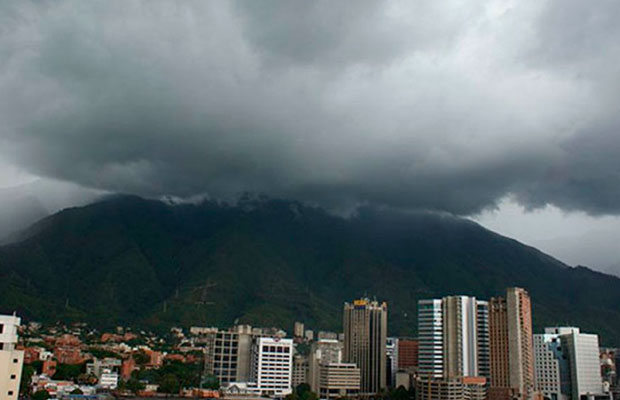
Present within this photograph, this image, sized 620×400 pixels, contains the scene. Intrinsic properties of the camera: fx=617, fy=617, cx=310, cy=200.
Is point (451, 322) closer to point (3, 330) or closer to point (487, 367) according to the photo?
point (487, 367)

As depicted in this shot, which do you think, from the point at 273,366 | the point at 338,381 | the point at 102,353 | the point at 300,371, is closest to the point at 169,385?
the point at 273,366

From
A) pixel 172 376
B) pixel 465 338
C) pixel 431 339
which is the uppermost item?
pixel 465 338

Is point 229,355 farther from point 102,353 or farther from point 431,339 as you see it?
point 431,339

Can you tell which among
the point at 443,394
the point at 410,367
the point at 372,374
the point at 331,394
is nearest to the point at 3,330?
the point at 443,394

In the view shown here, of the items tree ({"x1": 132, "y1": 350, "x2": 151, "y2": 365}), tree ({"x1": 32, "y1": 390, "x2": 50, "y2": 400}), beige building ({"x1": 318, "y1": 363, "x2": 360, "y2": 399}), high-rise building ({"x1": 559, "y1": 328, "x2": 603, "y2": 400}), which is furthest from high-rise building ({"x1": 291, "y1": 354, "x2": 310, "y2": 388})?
tree ({"x1": 32, "y1": 390, "x2": 50, "y2": 400})

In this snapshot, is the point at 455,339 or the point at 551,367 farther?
the point at 551,367

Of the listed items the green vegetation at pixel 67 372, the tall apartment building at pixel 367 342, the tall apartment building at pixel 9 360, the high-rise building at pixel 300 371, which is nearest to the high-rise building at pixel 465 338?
the tall apartment building at pixel 367 342
